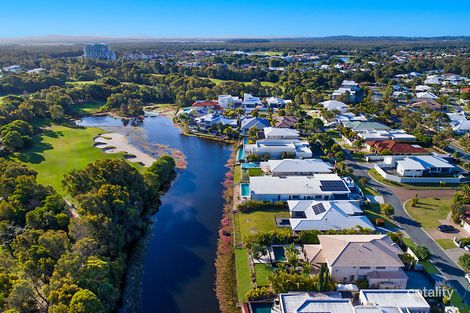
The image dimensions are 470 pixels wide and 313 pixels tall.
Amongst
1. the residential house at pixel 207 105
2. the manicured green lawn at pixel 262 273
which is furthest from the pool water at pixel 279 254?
the residential house at pixel 207 105

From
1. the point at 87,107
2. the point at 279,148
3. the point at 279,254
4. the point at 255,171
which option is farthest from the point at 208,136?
the point at 87,107

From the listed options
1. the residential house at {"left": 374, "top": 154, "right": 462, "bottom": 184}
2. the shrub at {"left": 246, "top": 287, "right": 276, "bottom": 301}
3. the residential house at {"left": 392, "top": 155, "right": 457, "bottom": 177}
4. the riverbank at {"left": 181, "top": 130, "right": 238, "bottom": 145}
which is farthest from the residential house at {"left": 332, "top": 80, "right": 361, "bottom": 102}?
the shrub at {"left": 246, "top": 287, "right": 276, "bottom": 301}

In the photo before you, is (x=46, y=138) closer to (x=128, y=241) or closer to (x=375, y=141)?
(x=128, y=241)

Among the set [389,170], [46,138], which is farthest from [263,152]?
[46,138]

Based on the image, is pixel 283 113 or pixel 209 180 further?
pixel 283 113

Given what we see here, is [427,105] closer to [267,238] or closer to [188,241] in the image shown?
[267,238]

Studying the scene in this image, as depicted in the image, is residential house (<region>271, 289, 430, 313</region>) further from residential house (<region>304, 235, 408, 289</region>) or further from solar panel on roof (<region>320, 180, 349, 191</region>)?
solar panel on roof (<region>320, 180, 349, 191</region>)

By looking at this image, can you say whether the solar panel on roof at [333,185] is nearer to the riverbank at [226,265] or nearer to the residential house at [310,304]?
the riverbank at [226,265]
